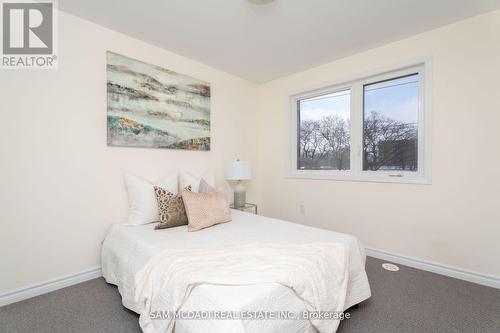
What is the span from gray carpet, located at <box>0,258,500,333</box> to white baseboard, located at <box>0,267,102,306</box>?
0.05 metres

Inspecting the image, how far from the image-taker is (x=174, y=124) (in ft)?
9.13

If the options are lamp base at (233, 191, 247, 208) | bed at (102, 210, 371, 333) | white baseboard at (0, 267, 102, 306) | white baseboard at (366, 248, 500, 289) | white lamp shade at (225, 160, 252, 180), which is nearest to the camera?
bed at (102, 210, 371, 333)

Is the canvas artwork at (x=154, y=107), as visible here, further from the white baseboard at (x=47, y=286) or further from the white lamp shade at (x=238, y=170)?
the white baseboard at (x=47, y=286)

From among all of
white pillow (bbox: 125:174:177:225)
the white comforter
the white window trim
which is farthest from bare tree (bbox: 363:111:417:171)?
white pillow (bbox: 125:174:177:225)

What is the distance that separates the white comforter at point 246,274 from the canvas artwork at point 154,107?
150 centimetres

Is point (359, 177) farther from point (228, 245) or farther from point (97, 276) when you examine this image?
point (97, 276)

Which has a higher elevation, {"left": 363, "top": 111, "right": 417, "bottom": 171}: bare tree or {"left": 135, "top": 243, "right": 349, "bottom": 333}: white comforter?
{"left": 363, "top": 111, "right": 417, "bottom": 171}: bare tree

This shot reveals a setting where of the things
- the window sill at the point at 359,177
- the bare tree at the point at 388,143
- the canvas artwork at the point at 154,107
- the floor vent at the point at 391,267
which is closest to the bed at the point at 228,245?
the floor vent at the point at 391,267

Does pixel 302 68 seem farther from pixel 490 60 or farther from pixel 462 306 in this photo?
pixel 462 306

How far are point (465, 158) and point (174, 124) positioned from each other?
309 cm

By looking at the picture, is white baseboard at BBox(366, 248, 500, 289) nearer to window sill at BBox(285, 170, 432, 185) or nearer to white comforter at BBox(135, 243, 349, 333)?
window sill at BBox(285, 170, 432, 185)

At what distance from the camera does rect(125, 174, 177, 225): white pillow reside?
7.38ft

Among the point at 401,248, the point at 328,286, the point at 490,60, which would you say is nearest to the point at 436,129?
the point at 490,60

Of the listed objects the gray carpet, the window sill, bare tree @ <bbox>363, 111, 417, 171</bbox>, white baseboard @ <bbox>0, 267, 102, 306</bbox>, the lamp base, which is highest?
bare tree @ <bbox>363, 111, 417, 171</bbox>
